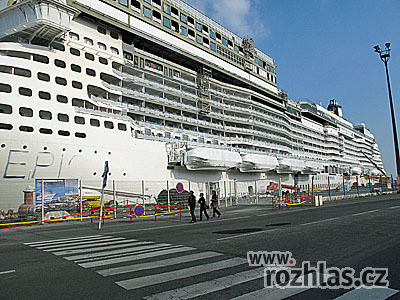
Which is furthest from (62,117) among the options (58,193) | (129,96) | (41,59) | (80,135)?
(129,96)

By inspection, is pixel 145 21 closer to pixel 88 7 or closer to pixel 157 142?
pixel 88 7

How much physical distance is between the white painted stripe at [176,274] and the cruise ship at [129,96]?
14652 millimetres

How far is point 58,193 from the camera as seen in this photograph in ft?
53.2

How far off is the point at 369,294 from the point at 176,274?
2.90m

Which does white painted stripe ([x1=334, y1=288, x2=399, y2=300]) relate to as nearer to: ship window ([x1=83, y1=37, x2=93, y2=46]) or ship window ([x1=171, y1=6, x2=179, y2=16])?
ship window ([x1=83, y1=37, x2=93, y2=46])

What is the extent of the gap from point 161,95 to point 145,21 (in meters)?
7.29

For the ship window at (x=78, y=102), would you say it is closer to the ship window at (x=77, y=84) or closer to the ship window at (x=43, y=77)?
the ship window at (x=77, y=84)

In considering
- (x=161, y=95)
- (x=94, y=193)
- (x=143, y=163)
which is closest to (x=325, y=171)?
(x=161, y=95)

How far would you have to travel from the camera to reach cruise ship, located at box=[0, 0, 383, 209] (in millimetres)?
19078

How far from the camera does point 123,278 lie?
16.3 feet

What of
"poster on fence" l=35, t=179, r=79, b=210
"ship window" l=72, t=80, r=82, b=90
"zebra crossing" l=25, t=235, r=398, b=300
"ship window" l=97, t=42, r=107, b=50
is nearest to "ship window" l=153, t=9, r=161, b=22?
"ship window" l=97, t=42, r=107, b=50

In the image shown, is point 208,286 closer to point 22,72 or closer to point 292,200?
point 292,200

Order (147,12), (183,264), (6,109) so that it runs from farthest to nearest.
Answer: (147,12)
(6,109)
(183,264)

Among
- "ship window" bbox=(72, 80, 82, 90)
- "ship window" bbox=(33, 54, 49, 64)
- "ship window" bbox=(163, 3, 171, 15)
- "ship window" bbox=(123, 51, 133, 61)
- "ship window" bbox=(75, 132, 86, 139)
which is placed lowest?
"ship window" bbox=(75, 132, 86, 139)
